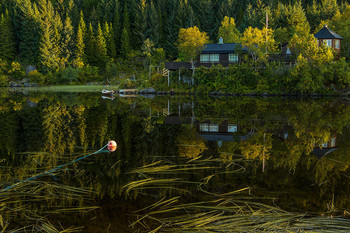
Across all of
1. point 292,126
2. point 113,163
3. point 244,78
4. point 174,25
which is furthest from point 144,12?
point 113,163

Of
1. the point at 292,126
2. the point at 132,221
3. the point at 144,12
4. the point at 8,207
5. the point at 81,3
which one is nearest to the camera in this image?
the point at 132,221

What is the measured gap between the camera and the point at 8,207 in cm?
A: 634

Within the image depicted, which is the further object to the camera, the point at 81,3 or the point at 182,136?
the point at 81,3

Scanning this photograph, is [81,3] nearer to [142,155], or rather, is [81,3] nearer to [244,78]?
[244,78]

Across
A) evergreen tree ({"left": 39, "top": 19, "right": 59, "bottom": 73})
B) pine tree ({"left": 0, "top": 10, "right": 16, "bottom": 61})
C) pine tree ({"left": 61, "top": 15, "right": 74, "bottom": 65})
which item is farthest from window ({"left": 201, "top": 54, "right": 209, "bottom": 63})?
pine tree ({"left": 0, "top": 10, "right": 16, "bottom": 61})

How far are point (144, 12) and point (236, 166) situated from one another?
272 feet

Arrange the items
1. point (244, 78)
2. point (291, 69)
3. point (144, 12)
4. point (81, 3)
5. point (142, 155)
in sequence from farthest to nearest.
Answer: point (81, 3), point (144, 12), point (244, 78), point (291, 69), point (142, 155)

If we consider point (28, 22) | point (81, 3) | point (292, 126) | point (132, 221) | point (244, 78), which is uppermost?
point (81, 3)

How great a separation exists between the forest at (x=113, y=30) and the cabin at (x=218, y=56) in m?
13.3

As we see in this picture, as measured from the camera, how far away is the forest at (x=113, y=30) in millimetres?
70312

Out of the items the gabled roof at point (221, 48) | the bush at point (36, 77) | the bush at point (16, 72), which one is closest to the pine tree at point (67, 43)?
the bush at point (36, 77)

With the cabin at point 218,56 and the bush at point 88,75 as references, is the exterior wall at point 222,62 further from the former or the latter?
the bush at point 88,75

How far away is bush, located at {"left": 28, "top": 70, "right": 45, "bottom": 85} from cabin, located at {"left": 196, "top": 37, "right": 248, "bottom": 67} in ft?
133

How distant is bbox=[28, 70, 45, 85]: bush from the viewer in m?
70.5
